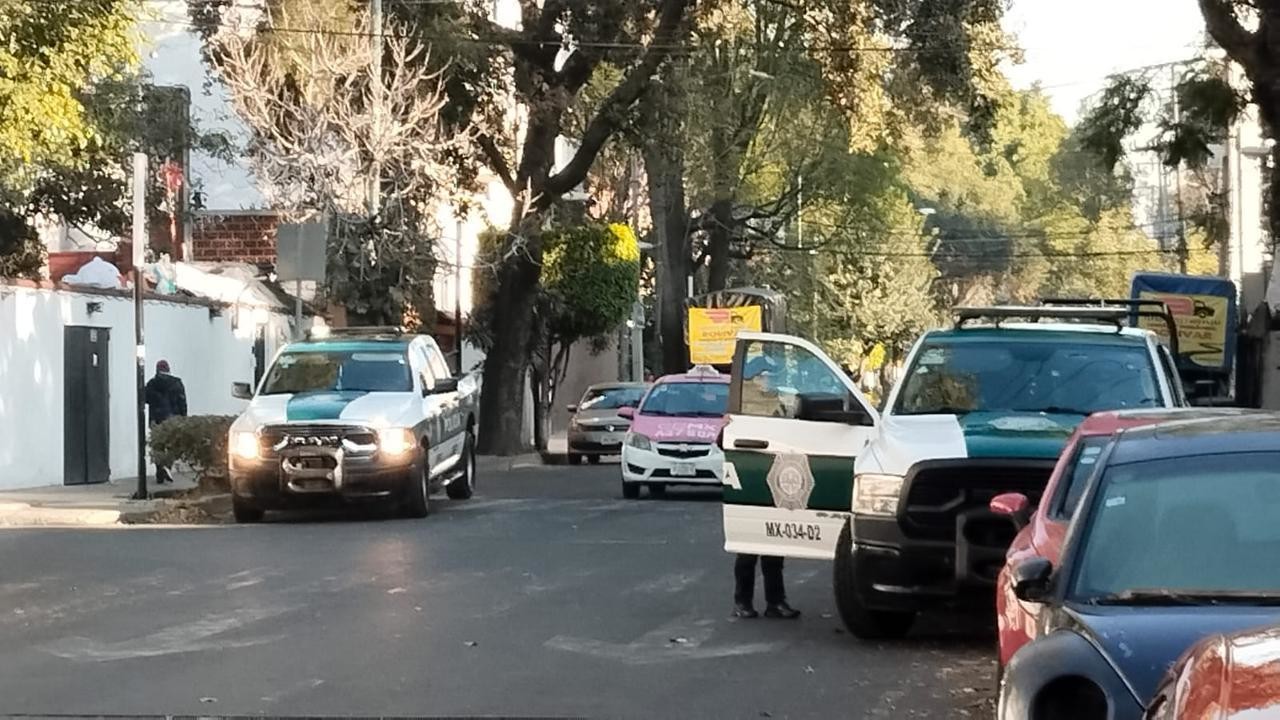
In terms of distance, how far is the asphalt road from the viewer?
9836mm

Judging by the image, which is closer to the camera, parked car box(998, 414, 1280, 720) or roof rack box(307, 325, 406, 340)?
parked car box(998, 414, 1280, 720)

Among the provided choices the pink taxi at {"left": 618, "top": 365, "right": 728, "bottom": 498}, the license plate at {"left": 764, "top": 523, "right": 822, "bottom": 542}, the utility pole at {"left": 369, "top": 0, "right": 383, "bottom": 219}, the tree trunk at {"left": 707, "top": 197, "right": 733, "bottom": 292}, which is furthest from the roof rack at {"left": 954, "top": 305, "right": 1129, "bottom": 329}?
the tree trunk at {"left": 707, "top": 197, "right": 733, "bottom": 292}

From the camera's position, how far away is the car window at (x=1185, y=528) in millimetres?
6520

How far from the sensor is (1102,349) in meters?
12.5

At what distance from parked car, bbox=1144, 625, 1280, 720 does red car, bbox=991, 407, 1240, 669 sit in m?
2.70

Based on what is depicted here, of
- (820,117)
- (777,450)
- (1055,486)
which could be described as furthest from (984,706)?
(820,117)

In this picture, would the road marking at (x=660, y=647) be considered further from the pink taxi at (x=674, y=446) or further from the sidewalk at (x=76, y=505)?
the pink taxi at (x=674, y=446)

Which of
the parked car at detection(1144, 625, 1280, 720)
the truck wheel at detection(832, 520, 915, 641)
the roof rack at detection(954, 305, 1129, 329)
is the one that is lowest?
the truck wheel at detection(832, 520, 915, 641)

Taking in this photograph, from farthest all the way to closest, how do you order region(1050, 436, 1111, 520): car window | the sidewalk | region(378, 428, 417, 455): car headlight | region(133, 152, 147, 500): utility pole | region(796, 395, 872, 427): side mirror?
region(133, 152, 147, 500): utility pole → the sidewalk → region(378, 428, 417, 455): car headlight → region(796, 395, 872, 427): side mirror → region(1050, 436, 1111, 520): car window

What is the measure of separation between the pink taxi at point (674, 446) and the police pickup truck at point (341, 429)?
3.16 meters

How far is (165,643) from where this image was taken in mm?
11750

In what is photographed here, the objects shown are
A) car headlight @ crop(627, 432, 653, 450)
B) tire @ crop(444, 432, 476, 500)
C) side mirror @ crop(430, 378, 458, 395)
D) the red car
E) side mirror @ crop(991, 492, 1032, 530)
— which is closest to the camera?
the red car

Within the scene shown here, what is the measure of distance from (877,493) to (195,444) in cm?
1396

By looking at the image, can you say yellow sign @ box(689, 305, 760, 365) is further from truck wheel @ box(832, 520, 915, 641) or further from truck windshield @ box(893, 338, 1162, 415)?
truck wheel @ box(832, 520, 915, 641)
